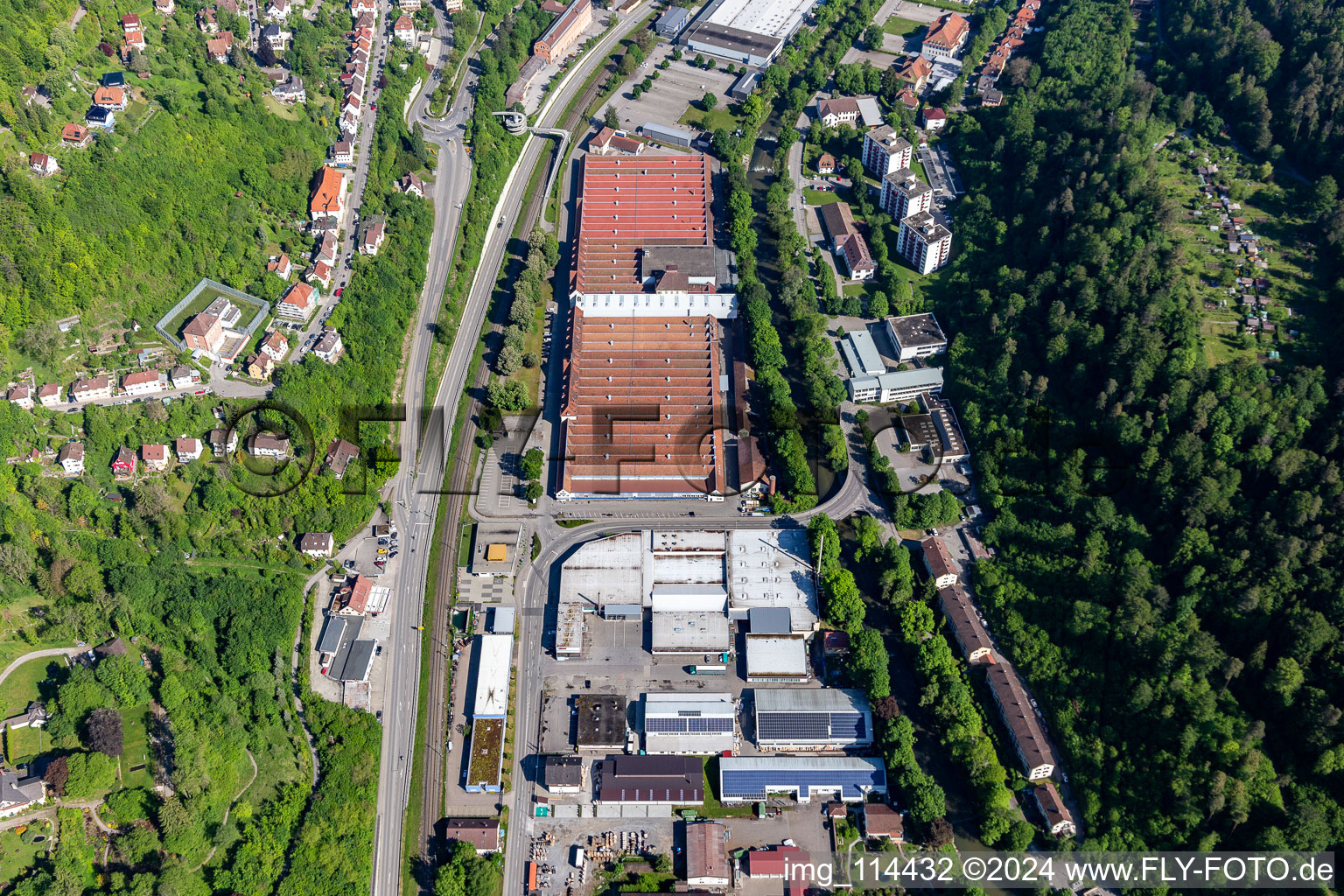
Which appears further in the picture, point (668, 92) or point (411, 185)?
point (668, 92)

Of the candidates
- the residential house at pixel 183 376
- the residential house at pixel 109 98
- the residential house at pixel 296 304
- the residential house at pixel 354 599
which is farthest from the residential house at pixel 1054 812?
the residential house at pixel 109 98

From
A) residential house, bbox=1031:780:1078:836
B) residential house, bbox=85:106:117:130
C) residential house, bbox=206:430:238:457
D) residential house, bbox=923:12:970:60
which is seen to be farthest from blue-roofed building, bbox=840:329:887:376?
residential house, bbox=85:106:117:130

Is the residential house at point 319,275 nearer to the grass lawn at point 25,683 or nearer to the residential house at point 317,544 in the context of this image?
the residential house at point 317,544

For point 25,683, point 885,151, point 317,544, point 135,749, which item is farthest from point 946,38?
point 25,683

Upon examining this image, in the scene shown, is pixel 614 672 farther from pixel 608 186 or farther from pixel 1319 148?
pixel 1319 148

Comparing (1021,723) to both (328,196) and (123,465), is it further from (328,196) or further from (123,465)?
(328,196)

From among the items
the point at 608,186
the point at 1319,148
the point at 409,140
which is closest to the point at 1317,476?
the point at 1319,148
